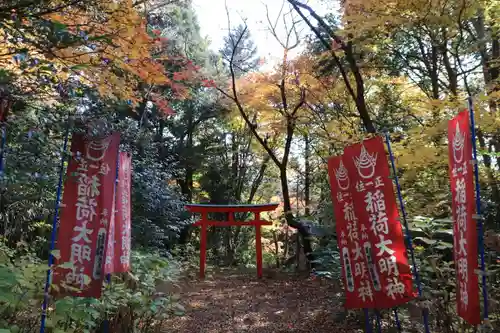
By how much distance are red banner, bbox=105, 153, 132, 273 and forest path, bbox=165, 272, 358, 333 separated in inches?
59.6

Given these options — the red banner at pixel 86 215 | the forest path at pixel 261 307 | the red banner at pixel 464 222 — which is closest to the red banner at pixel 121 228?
the red banner at pixel 86 215

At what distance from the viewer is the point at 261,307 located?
5.98 meters

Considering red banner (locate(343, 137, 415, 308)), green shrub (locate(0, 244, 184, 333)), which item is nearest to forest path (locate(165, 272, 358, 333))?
green shrub (locate(0, 244, 184, 333))

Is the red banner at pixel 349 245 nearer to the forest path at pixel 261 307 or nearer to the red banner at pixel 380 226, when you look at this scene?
the red banner at pixel 380 226

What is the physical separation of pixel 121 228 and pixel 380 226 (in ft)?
8.04

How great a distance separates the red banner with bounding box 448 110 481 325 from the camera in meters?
2.08

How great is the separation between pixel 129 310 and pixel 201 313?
7.82ft

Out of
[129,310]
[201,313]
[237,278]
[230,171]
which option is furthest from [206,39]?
[129,310]

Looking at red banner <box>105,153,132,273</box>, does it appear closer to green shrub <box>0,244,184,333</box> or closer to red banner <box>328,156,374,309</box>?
green shrub <box>0,244,184,333</box>

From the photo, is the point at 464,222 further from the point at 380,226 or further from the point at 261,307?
the point at 261,307

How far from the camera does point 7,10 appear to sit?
5.87ft

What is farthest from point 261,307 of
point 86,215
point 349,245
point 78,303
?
point 86,215

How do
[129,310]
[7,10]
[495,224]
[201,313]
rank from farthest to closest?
[201,313], [495,224], [129,310], [7,10]

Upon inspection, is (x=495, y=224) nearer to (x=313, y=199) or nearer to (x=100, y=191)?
(x=100, y=191)
